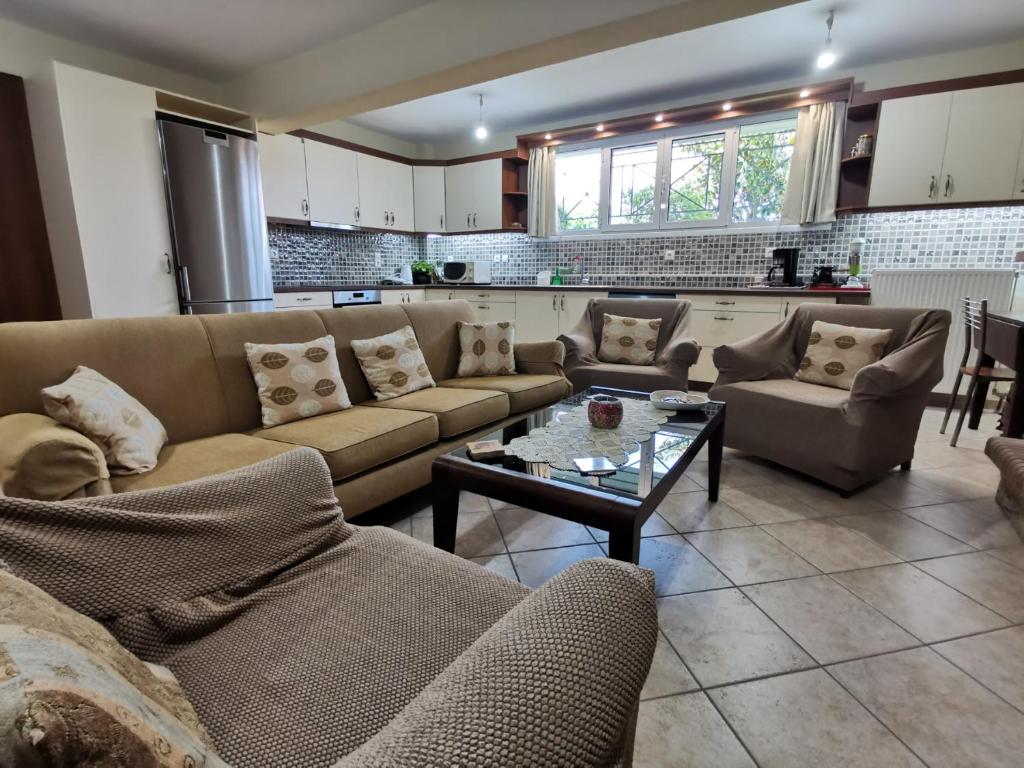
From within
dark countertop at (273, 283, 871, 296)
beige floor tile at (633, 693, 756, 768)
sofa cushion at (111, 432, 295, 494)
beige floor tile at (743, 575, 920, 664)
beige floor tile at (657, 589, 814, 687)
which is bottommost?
beige floor tile at (633, 693, 756, 768)

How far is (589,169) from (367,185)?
232cm

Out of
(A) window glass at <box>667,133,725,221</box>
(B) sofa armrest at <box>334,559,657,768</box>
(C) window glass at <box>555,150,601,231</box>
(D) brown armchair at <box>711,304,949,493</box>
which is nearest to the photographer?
(B) sofa armrest at <box>334,559,657,768</box>

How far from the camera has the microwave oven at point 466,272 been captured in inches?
235

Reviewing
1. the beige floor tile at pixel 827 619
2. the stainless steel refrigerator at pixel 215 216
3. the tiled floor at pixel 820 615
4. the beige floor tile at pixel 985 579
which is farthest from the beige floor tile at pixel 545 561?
the stainless steel refrigerator at pixel 215 216

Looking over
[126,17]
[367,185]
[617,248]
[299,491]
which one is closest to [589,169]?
[617,248]

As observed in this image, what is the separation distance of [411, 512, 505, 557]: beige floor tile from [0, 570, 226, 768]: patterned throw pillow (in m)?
1.43


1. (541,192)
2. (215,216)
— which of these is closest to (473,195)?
(541,192)

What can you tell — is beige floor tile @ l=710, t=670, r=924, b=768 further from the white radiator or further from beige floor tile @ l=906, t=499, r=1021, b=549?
the white radiator

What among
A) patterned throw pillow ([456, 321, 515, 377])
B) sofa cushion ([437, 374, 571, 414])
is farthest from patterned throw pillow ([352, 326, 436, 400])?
patterned throw pillow ([456, 321, 515, 377])

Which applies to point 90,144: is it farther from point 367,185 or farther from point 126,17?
point 367,185

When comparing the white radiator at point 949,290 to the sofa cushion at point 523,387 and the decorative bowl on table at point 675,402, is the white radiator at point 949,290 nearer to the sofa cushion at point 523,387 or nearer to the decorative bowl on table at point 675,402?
the decorative bowl on table at point 675,402

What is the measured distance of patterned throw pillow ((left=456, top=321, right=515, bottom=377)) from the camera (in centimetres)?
308

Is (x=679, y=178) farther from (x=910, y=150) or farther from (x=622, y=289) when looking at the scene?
(x=910, y=150)

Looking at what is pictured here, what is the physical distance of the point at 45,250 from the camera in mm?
3412
